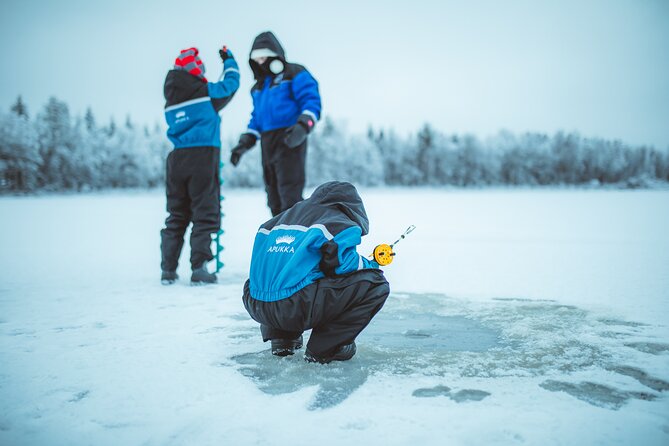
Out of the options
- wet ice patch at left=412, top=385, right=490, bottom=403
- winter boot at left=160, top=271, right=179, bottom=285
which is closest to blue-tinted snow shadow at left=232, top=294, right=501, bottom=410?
wet ice patch at left=412, top=385, right=490, bottom=403

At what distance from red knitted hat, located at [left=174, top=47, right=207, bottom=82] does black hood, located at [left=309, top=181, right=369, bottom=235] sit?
2.86 m

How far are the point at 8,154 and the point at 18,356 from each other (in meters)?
58.9

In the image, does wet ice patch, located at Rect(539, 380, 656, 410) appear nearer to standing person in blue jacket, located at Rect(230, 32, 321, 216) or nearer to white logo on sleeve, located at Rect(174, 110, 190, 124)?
standing person in blue jacket, located at Rect(230, 32, 321, 216)

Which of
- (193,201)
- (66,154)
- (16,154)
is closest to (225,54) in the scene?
(193,201)

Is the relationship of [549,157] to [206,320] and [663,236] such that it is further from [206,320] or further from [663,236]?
[206,320]

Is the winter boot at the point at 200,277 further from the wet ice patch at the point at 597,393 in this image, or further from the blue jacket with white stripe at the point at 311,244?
the wet ice patch at the point at 597,393

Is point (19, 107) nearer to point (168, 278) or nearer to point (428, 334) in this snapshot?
point (168, 278)

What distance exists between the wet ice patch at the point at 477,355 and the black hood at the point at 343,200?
714 millimetres

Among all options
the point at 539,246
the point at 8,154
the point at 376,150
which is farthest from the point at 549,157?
the point at 539,246

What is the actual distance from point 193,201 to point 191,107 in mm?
905

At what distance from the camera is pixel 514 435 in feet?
5.28

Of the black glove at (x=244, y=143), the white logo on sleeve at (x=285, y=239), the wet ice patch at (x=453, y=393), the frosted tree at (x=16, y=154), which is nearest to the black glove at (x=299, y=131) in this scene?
the black glove at (x=244, y=143)

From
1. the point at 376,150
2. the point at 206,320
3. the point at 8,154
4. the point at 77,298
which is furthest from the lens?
the point at 376,150

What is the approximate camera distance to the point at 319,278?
91.0 inches
